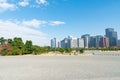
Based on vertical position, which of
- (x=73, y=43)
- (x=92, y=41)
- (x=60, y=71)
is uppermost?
(x=92, y=41)

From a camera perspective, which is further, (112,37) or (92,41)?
(112,37)

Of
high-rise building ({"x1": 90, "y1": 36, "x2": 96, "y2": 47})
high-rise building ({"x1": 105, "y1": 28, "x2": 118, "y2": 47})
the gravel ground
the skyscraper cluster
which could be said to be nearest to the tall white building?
the skyscraper cluster

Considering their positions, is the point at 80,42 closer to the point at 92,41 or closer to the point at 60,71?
the point at 92,41

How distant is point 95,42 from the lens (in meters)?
151

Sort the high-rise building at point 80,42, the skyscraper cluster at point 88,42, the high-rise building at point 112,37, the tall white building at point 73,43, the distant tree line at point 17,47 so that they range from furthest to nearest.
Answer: the high-rise building at point 80,42 < the high-rise building at point 112,37 < the tall white building at point 73,43 < the skyscraper cluster at point 88,42 < the distant tree line at point 17,47

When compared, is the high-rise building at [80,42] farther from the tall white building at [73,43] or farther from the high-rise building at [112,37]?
the high-rise building at [112,37]

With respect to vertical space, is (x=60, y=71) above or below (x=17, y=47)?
below

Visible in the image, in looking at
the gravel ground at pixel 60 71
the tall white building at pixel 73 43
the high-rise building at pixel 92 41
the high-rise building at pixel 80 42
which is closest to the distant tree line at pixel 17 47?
the gravel ground at pixel 60 71

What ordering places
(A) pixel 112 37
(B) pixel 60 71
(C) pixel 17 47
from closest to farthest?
(B) pixel 60 71, (C) pixel 17 47, (A) pixel 112 37

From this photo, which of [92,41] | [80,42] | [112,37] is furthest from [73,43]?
[112,37]

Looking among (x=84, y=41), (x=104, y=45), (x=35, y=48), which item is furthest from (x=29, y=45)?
(x=84, y=41)

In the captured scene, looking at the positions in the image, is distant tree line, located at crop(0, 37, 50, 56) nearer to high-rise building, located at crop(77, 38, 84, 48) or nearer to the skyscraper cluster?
the skyscraper cluster

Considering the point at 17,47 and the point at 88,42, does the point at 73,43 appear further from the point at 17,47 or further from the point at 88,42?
the point at 17,47

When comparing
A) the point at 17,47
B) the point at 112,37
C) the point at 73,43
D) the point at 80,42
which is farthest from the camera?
the point at 112,37
